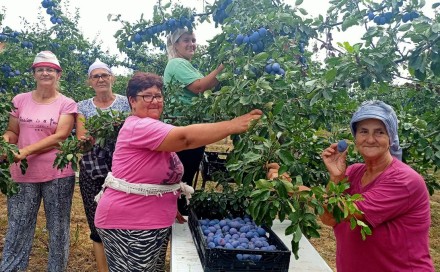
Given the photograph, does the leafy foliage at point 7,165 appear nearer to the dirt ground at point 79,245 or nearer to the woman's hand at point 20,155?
the woman's hand at point 20,155

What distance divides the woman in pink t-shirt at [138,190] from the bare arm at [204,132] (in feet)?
0.20

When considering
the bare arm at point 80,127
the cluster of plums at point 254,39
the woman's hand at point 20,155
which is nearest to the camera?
the cluster of plums at point 254,39

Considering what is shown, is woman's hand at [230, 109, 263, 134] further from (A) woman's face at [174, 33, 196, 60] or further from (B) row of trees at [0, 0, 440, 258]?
(A) woman's face at [174, 33, 196, 60]

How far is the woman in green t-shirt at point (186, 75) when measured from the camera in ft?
9.32

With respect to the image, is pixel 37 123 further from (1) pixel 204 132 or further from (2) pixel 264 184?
(2) pixel 264 184

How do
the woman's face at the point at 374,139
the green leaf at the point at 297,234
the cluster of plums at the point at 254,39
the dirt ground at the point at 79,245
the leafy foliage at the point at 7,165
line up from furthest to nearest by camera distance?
1. the dirt ground at the point at 79,245
2. the leafy foliage at the point at 7,165
3. the cluster of plums at the point at 254,39
4. the woman's face at the point at 374,139
5. the green leaf at the point at 297,234

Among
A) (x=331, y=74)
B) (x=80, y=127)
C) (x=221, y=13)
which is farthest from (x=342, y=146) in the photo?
(x=80, y=127)

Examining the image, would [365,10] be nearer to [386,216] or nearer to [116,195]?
[386,216]

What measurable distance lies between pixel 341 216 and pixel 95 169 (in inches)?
68.6

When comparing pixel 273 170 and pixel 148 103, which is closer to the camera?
pixel 273 170

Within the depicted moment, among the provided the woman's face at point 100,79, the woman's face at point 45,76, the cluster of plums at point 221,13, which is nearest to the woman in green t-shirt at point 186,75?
the cluster of plums at point 221,13

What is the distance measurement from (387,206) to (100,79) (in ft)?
6.35

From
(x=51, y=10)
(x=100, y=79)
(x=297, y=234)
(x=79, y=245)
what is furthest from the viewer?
(x=51, y=10)

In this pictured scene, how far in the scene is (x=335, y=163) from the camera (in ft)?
6.37
